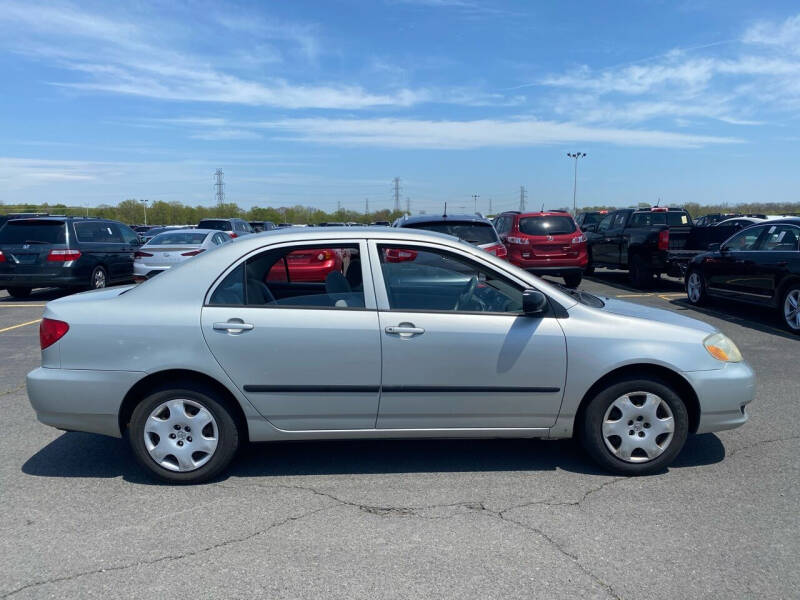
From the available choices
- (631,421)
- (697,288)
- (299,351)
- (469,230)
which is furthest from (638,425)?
(697,288)

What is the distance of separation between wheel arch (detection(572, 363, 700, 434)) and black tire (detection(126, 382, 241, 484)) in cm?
224

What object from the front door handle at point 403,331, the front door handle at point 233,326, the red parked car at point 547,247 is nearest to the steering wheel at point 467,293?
the front door handle at point 403,331

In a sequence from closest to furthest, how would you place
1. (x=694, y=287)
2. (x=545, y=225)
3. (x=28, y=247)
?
(x=694, y=287), (x=28, y=247), (x=545, y=225)

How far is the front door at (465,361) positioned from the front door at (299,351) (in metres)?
0.12

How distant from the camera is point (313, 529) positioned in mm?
3613

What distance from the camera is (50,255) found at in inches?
533

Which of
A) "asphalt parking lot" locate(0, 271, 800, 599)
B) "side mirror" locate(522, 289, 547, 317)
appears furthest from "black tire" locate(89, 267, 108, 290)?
"side mirror" locate(522, 289, 547, 317)

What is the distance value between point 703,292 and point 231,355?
1006 cm

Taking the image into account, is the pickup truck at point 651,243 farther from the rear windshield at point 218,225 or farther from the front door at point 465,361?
the rear windshield at point 218,225

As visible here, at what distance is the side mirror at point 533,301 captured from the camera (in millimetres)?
4105

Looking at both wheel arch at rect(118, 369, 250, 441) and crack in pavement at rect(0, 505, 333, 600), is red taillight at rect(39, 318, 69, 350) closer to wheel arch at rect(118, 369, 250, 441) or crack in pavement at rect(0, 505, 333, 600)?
wheel arch at rect(118, 369, 250, 441)

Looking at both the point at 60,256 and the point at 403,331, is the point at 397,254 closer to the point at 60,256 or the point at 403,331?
the point at 403,331

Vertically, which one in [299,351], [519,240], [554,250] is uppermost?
[519,240]

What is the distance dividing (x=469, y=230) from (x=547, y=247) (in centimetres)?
370
